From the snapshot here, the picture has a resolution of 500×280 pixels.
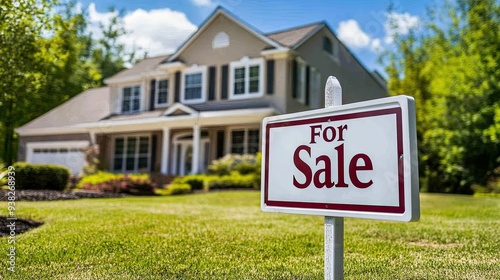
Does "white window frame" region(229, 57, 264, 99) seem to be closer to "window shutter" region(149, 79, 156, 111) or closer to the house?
the house

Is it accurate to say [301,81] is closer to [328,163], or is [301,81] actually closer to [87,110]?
[328,163]

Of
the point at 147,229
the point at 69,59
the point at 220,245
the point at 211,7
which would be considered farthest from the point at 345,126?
the point at 69,59

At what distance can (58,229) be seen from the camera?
4062 millimetres

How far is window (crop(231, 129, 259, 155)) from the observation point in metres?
12.5

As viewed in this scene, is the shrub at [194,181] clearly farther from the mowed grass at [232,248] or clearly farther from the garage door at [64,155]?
the mowed grass at [232,248]

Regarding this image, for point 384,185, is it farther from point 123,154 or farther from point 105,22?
point 123,154

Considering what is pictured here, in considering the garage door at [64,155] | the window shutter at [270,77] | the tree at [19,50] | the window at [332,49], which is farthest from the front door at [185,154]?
the window at [332,49]

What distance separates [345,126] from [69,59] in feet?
12.6

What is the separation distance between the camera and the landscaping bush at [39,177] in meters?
8.92

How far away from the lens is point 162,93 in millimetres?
13547

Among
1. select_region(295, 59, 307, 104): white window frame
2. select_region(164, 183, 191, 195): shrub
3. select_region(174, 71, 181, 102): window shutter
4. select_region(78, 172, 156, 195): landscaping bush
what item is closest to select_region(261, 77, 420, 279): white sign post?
select_region(295, 59, 307, 104): white window frame

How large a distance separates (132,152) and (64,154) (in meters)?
2.32

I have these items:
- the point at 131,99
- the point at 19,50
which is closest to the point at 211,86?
the point at 131,99

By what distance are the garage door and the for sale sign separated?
13.0m
